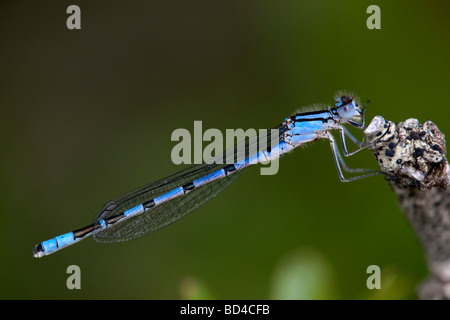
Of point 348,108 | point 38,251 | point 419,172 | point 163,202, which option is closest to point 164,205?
point 163,202

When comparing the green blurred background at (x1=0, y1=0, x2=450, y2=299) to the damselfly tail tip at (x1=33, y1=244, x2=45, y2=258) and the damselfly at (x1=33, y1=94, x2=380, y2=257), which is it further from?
the damselfly tail tip at (x1=33, y1=244, x2=45, y2=258)

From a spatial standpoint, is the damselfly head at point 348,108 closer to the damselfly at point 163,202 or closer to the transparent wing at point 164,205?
the damselfly at point 163,202

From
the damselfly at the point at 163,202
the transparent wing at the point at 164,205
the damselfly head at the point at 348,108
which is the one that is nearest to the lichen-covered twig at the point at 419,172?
the damselfly head at the point at 348,108

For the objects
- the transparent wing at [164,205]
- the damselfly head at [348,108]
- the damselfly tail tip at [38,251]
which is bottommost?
the damselfly tail tip at [38,251]

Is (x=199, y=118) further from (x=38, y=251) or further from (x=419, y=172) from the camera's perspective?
(x=419, y=172)

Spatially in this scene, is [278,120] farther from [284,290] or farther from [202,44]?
[284,290]

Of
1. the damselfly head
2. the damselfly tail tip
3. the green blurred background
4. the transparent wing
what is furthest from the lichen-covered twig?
the damselfly tail tip
